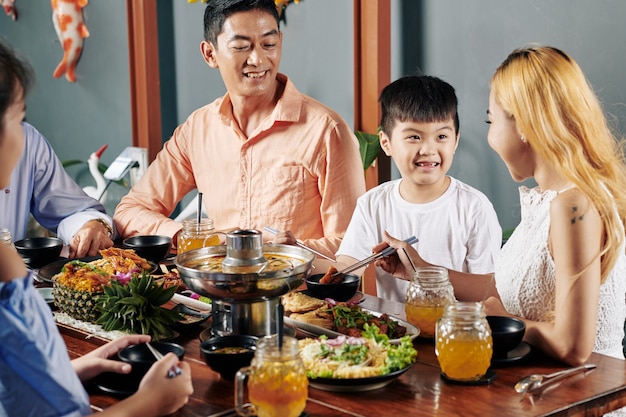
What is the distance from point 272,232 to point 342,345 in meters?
1.17

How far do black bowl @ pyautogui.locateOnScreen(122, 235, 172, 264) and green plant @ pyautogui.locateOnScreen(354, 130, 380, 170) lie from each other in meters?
1.45

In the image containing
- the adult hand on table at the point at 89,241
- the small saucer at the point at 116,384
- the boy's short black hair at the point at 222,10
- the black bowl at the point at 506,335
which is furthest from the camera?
the boy's short black hair at the point at 222,10

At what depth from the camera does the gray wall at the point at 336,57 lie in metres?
3.77

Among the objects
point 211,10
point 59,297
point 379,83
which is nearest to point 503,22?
point 379,83

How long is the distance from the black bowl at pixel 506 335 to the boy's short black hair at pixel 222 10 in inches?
74.9

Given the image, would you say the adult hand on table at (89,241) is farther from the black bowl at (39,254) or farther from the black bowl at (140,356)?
Result: the black bowl at (140,356)

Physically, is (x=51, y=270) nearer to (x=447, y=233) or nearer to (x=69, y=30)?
(x=447, y=233)

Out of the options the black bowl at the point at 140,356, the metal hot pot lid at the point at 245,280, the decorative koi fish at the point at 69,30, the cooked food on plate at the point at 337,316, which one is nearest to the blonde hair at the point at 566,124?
the cooked food on plate at the point at 337,316

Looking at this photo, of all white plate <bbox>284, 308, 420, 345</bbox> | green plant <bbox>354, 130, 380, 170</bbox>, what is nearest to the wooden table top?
white plate <bbox>284, 308, 420, 345</bbox>

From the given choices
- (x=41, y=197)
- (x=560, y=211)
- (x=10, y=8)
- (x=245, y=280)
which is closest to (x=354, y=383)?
(x=245, y=280)

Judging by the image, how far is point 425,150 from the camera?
2.89 m

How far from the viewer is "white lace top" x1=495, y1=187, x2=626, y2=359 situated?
2115 mm

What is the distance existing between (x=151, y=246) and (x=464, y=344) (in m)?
1.52

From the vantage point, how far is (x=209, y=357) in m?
1.86
